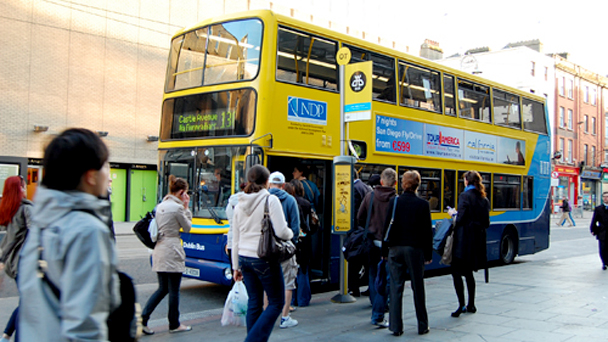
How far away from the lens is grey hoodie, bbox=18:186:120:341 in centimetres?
193

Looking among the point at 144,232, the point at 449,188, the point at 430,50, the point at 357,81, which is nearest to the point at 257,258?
the point at 144,232

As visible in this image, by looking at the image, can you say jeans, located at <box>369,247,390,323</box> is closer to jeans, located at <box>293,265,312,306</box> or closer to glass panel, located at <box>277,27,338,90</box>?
jeans, located at <box>293,265,312,306</box>

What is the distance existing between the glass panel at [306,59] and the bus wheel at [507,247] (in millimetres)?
6654

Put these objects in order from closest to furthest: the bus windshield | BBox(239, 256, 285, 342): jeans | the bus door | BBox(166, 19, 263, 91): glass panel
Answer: BBox(239, 256, 285, 342): jeans
the bus windshield
BBox(166, 19, 263, 91): glass panel
the bus door

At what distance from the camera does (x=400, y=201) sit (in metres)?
6.02

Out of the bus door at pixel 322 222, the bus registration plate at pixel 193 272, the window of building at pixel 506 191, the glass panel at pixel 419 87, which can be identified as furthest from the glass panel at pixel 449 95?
the bus registration plate at pixel 193 272

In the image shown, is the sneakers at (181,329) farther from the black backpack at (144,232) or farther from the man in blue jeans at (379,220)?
the man in blue jeans at (379,220)

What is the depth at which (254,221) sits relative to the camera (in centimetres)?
491

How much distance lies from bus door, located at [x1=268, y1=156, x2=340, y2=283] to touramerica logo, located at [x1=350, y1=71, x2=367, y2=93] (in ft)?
4.28

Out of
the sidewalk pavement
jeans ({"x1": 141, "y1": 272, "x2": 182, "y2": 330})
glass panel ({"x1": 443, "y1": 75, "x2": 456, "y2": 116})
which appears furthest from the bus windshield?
glass panel ({"x1": 443, "y1": 75, "x2": 456, "y2": 116})

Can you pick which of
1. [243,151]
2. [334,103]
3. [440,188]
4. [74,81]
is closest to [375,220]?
[243,151]

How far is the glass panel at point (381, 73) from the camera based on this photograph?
952 cm

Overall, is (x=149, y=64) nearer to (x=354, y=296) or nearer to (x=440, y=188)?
(x=440, y=188)

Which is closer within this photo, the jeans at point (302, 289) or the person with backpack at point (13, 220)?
the person with backpack at point (13, 220)
